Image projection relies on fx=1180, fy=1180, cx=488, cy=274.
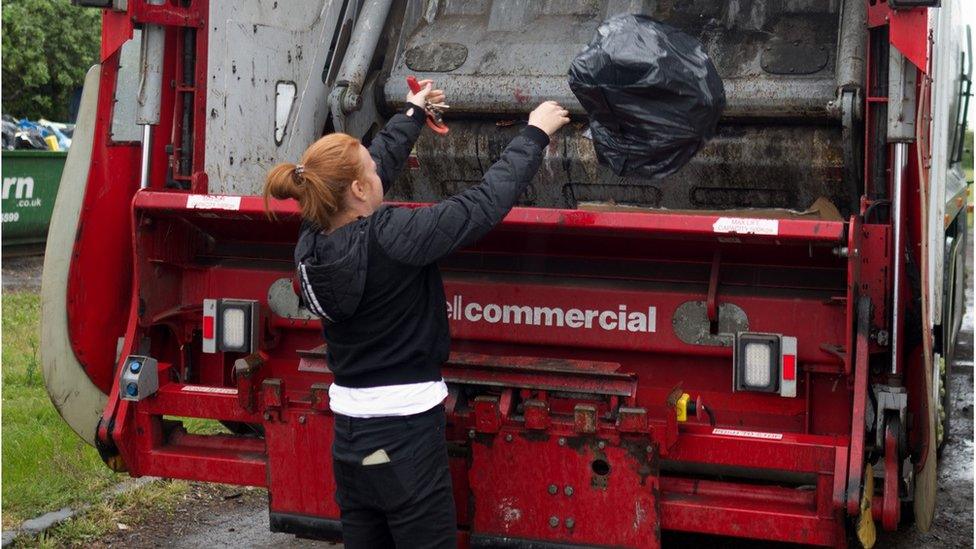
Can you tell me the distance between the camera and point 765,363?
3.34 meters

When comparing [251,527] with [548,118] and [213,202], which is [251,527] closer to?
[213,202]

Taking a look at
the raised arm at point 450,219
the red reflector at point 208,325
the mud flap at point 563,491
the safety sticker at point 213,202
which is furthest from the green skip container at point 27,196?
the raised arm at point 450,219

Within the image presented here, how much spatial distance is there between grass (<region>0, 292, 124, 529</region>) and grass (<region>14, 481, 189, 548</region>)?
140 mm

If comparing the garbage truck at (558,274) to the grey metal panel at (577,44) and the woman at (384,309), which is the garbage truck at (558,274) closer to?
the grey metal panel at (577,44)

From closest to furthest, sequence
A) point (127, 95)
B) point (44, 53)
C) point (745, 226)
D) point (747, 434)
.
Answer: point (745, 226)
point (747, 434)
point (127, 95)
point (44, 53)

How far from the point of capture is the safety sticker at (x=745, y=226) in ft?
10.2

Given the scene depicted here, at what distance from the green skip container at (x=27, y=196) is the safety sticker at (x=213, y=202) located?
28.8 ft

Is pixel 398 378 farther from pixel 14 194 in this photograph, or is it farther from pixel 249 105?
pixel 14 194

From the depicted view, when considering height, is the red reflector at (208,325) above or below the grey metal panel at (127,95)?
below

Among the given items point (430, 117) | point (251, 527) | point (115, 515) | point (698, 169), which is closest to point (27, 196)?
point (115, 515)

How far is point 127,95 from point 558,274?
1.56m

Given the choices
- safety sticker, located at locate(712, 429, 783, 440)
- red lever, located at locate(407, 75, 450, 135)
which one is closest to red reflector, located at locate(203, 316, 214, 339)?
red lever, located at locate(407, 75, 450, 135)

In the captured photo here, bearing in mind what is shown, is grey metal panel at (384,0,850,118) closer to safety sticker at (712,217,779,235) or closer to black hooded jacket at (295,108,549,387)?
safety sticker at (712,217,779,235)

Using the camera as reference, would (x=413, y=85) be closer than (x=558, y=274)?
Yes
